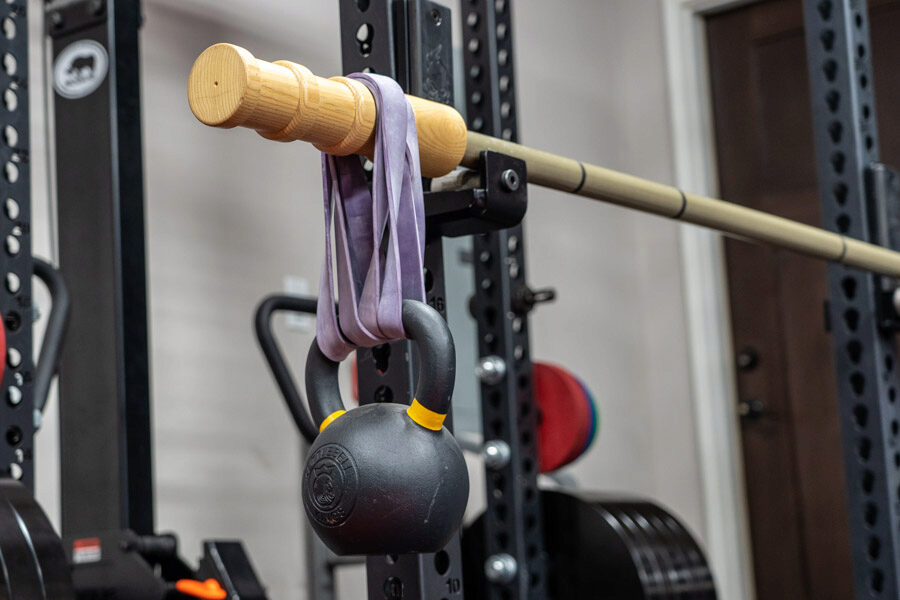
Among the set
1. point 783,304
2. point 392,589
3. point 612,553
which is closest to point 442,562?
point 392,589

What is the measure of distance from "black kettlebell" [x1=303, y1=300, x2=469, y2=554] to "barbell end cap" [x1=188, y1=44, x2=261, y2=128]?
0.60 ft

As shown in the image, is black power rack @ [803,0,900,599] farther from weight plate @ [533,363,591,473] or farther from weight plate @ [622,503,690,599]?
weight plate @ [533,363,591,473]

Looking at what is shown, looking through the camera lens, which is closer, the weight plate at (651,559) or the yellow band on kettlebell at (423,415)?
the yellow band on kettlebell at (423,415)

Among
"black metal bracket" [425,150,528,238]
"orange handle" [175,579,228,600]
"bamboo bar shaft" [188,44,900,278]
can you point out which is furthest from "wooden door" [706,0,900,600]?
"black metal bracket" [425,150,528,238]

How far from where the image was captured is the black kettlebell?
0.75 meters

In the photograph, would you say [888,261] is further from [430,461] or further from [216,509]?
[216,509]

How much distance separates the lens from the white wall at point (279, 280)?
3.15 metres

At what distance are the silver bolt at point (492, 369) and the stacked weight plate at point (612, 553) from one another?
26 centimetres

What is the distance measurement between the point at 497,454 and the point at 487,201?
55.6 inches

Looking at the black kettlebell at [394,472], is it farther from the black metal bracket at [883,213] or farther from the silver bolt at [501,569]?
the silver bolt at [501,569]

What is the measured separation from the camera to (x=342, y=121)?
2.73 ft

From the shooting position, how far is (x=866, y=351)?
6.60ft

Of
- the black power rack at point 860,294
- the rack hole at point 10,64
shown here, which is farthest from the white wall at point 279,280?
the black power rack at point 860,294

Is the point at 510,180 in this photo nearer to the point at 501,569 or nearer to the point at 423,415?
the point at 423,415
